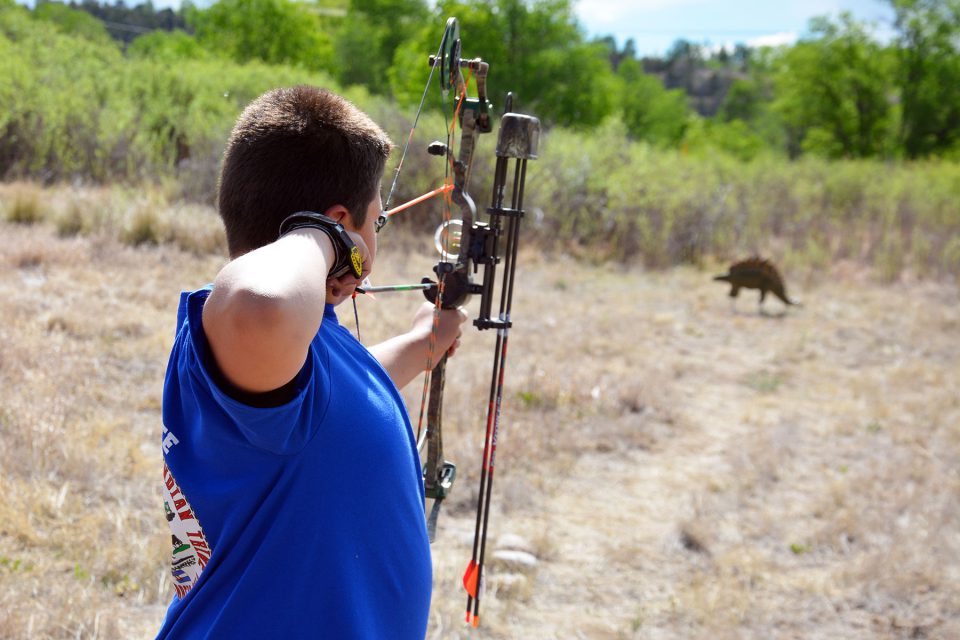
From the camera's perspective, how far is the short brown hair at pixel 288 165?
109cm

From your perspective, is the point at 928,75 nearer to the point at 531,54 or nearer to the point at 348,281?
the point at 531,54

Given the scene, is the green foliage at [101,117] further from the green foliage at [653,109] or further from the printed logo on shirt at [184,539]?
the green foliage at [653,109]

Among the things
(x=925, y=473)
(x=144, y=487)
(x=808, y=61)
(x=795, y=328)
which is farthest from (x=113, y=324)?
(x=808, y=61)

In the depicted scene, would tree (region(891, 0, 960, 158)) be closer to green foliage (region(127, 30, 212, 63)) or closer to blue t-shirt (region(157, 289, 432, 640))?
green foliage (region(127, 30, 212, 63))

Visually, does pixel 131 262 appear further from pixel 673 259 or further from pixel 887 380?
pixel 673 259

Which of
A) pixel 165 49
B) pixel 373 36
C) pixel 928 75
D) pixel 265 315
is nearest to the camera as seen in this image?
pixel 265 315

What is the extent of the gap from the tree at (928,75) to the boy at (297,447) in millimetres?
38094

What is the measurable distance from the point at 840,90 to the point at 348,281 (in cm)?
3956

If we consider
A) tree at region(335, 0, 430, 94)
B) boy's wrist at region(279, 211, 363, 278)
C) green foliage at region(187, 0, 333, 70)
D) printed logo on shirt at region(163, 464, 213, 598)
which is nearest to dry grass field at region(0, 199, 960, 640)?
printed logo on shirt at region(163, 464, 213, 598)

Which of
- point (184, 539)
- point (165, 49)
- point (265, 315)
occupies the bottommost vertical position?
point (184, 539)

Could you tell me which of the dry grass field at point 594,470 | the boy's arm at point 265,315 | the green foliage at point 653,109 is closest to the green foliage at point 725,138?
the green foliage at point 653,109

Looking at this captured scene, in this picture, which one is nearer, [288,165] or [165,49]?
[288,165]

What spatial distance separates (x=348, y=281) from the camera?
3.64 feet

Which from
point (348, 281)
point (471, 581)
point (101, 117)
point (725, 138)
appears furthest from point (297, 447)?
point (725, 138)
